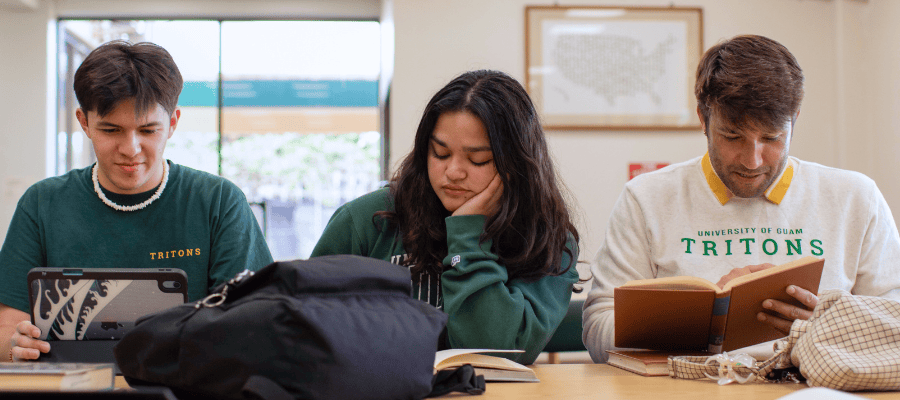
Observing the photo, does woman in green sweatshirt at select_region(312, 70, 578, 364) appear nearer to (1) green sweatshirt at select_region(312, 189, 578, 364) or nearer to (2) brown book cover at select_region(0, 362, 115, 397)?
(1) green sweatshirt at select_region(312, 189, 578, 364)

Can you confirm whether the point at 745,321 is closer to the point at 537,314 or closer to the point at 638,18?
the point at 537,314

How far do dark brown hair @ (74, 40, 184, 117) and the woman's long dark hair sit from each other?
0.59 meters

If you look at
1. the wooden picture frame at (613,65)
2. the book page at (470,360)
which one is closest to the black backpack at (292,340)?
the book page at (470,360)

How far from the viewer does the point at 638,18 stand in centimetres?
342

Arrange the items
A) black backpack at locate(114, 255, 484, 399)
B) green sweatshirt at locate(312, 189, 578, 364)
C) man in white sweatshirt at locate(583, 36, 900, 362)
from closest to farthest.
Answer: black backpack at locate(114, 255, 484, 399)
green sweatshirt at locate(312, 189, 578, 364)
man in white sweatshirt at locate(583, 36, 900, 362)

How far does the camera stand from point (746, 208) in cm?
155

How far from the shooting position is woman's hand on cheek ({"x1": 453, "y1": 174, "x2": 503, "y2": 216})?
1306mm

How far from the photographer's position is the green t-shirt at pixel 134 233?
4.81ft

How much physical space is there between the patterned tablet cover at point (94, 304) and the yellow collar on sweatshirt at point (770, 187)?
1.20 meters

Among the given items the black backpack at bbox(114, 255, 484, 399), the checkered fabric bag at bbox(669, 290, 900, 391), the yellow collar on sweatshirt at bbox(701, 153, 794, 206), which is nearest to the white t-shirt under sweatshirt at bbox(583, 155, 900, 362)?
the yellow collar on sweatshirt at bbox(701, 153, 794, 206)

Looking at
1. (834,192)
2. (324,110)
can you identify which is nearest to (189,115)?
(324,110)

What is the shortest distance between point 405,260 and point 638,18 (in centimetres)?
260

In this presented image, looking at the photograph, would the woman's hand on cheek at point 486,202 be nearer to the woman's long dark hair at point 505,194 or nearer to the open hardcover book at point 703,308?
the woman's long dark hair at point 505,194

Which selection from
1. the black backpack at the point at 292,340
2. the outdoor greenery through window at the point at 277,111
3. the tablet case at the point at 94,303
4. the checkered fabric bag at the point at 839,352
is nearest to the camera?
the black backpack at the point at 292,340
